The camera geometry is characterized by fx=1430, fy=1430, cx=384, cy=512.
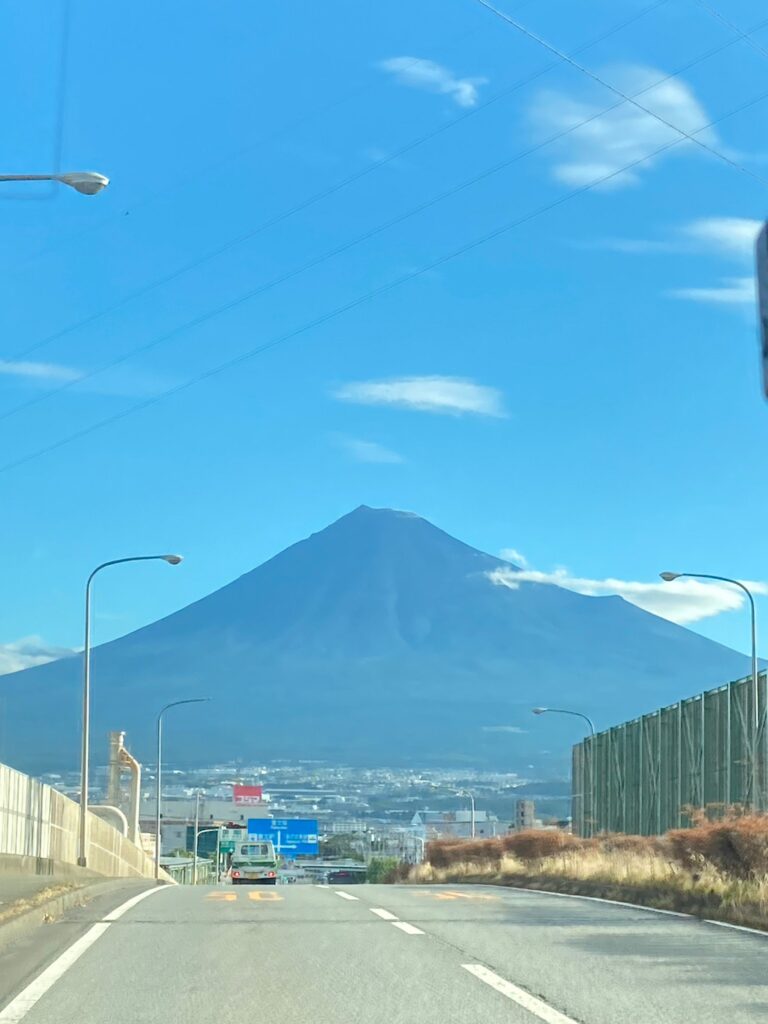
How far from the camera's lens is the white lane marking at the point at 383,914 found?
57.0 feet

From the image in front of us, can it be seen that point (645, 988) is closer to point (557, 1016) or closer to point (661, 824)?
point (557, 1016)

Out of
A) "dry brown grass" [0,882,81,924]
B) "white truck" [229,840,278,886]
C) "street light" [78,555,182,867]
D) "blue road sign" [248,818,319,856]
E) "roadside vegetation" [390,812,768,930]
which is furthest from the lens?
"blue road sign" [248,818,319,856]

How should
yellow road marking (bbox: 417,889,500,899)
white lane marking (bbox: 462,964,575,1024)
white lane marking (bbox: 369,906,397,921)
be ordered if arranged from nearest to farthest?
1. white lane marking (bbox: 462,964,575,1024)
2. white lane marking (bbox: 369,906,397,921)
3. yellow road marking (bbox: 417,889,500,899)

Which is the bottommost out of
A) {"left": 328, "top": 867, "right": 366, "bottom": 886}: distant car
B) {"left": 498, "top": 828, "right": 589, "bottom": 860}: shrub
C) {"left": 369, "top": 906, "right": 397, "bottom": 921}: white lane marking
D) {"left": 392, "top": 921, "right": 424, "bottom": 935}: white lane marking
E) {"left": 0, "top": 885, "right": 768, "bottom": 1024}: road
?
{"left": 328, "top": 867, "right": 366, "bottom": 886}: distant car

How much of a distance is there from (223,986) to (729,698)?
35856mm

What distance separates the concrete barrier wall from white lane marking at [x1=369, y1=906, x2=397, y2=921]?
478cm

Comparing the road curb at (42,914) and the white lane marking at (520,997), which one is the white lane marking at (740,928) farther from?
the road curb at (42,914)

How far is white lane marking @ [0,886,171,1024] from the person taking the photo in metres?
9.72

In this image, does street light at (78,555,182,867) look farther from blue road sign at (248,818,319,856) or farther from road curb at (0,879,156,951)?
blue road sign at (248,818,319,856)

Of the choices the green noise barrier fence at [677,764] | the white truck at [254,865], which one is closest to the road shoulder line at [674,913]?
the green noise barrier fence at [677,764]

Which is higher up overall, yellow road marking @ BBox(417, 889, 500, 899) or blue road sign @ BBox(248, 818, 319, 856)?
yellow road marking @ BBox(417, 889, 500, 899)

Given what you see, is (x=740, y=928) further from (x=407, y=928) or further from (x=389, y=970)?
(x=389, y=970)

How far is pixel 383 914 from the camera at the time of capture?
18156mm

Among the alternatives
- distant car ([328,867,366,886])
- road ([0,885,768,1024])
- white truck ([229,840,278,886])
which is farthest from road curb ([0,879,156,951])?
distant car ([328,867,366,886])
